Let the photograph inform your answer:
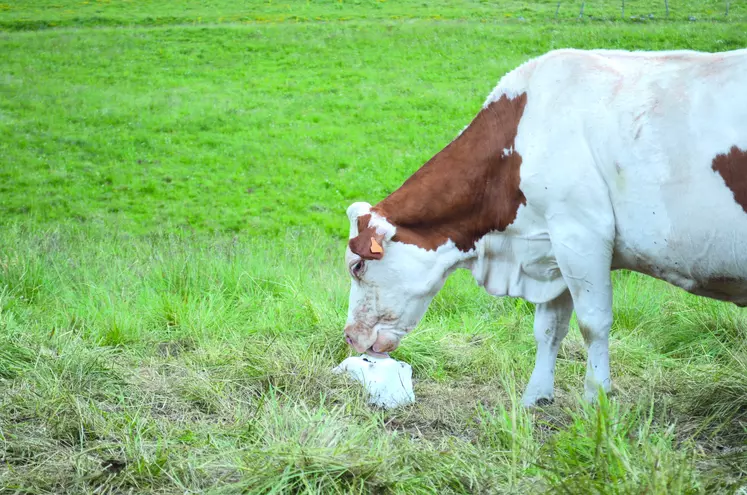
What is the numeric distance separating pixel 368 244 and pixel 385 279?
22cm

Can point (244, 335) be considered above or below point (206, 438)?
below

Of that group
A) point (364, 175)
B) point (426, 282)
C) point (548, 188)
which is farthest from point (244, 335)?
point (364, 175)

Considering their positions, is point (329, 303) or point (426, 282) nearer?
point (426, 282)

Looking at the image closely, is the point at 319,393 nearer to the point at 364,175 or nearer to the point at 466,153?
the point at 466,153

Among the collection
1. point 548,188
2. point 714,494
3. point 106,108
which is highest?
point 548,188

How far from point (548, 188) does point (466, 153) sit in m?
0.60

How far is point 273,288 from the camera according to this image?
7.07 meters

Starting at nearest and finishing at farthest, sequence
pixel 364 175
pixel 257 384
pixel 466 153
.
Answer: pixel 466 153 < pixel 257 384 < pixel 364 175

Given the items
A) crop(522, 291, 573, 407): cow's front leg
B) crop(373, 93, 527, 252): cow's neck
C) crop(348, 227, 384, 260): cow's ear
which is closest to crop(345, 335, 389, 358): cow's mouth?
crop(348, 227, 384, 260): cow's ear

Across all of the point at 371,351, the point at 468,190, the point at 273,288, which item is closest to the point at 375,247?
the point at 468,190

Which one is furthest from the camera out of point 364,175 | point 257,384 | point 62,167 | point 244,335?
point 364,175

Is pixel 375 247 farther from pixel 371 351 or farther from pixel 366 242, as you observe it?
pixel 371 351

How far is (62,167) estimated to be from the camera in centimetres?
1184

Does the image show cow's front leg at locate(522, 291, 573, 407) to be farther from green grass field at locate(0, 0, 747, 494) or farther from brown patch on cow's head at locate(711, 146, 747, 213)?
brown patch on cow's head at locate(711, 146, 747, 213)
